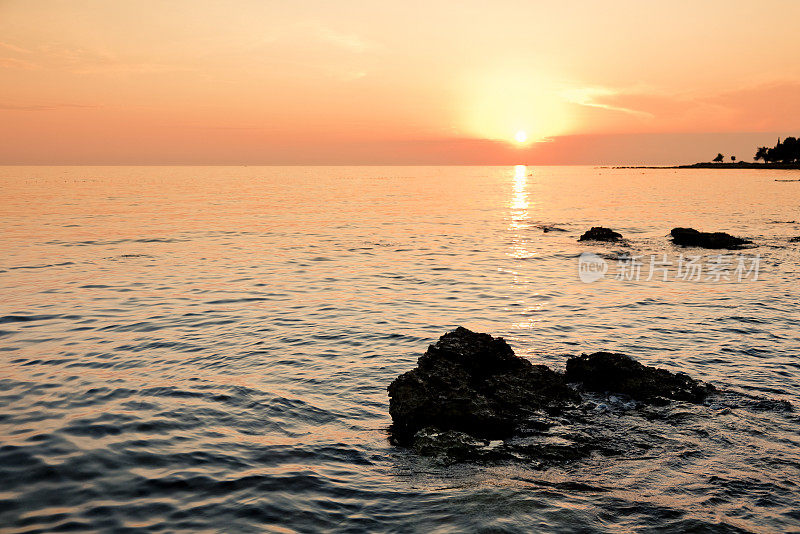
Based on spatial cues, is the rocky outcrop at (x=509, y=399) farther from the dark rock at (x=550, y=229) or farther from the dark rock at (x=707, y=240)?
the dark rock at (x=550, y=229)

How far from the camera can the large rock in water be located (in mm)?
9914

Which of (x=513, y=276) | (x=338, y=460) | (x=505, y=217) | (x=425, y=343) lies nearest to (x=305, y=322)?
(x=425, y=343)

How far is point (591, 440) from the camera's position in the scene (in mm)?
9688

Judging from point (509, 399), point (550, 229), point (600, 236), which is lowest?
point (509, 399)

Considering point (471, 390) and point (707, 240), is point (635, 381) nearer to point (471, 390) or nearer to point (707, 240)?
point (471, 390)

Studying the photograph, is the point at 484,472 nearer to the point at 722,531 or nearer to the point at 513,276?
the point at 722,531

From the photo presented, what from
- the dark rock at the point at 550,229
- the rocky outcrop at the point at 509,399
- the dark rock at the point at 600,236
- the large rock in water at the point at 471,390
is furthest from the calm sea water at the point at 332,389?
the dark rock at the point at 550,229

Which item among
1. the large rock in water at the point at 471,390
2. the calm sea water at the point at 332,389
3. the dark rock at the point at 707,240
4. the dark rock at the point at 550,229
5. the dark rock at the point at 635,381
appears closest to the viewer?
the calm sea water at the point at 332,389

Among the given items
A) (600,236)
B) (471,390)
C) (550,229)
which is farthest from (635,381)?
(550,229)

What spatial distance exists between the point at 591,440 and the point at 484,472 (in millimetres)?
2294

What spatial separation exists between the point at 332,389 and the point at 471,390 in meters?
3.75

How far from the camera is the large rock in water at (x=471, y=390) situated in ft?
32.5

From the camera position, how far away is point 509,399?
10750mm

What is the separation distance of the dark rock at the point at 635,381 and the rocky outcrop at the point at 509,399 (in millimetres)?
21
